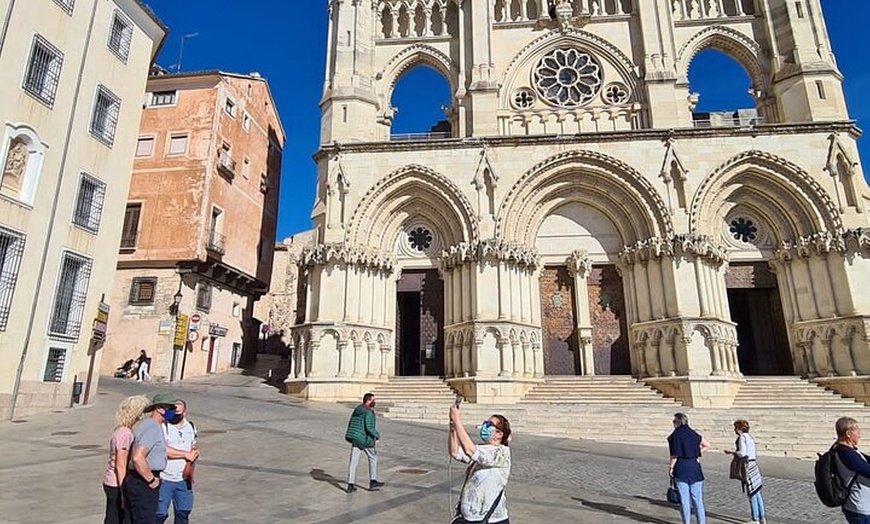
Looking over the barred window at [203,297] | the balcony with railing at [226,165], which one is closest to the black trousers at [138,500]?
the barred window at [203,297]

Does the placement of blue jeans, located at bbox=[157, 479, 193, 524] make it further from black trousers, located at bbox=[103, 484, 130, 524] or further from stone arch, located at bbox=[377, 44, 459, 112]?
stone arch, located at bbox=[377, 44, 459, 112]

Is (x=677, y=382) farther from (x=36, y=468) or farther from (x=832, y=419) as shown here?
(x=36, y=468)

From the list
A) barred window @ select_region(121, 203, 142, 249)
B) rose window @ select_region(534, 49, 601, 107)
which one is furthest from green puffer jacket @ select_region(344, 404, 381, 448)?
barred window @ select_region(121, 203, 142, 249)

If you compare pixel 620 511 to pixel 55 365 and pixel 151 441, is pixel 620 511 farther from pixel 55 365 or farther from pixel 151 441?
pixel 55 365

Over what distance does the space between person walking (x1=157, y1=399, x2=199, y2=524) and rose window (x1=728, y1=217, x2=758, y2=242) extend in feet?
63.3

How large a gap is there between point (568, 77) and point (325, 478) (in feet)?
62.4

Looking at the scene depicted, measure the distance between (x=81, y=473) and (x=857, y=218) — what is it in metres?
21.3

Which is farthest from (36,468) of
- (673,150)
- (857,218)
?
Result: (857,218)

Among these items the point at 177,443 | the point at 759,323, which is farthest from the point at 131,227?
the point at 759,323

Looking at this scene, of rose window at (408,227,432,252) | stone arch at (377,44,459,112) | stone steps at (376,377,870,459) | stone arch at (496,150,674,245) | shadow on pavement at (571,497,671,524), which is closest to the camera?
shadow on pavement at (571,497,671,524)

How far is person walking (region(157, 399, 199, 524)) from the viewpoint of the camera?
4.57 meters

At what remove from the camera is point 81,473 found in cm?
732

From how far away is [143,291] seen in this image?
2188 cm

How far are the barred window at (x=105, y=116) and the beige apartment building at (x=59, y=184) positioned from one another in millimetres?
33
